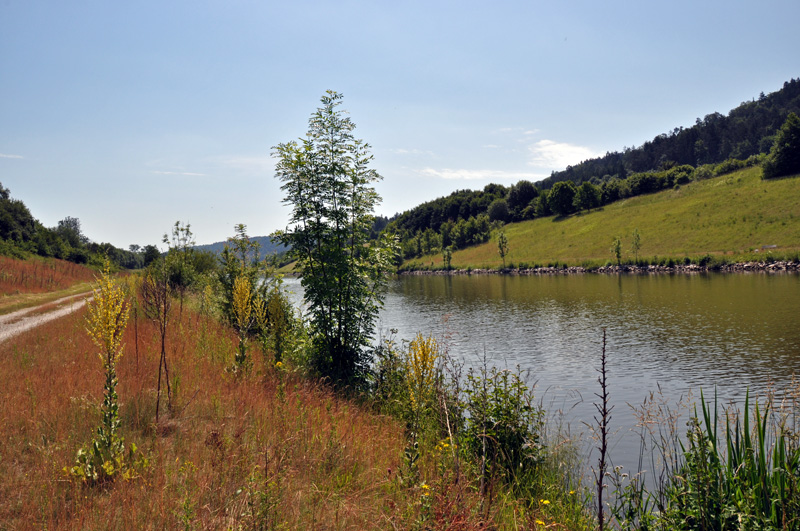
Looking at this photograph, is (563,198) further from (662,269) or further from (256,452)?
(256,452)

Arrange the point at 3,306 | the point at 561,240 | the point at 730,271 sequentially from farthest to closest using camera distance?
the point at 561,240 → the point at 730,271 → the point at 3,306

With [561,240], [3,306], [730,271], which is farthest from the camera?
[561,240]

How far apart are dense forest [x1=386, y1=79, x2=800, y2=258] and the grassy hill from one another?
22.9 ft

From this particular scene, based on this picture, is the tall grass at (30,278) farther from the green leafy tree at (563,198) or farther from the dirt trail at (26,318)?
the green leafy tree at (563,198)

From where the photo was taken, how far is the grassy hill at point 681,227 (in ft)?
209

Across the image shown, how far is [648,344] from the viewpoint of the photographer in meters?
21.4

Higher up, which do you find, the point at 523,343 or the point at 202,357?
the point at 202,357

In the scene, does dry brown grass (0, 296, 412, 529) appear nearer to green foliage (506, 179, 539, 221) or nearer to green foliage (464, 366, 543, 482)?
green foliage (464, 366, 543, 482)

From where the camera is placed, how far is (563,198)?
121 metres

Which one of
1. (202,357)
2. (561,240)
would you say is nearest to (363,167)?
(202,357)

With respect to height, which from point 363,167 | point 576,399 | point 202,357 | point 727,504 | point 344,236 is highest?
point 363,167

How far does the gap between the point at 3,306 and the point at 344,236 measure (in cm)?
1971

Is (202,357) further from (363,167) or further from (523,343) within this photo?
(523,343)

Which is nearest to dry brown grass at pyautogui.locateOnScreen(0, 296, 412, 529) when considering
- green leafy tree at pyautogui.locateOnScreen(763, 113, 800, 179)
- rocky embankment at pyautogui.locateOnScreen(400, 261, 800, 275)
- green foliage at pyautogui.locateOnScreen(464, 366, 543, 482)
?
green foliage at pyautogui.locateOnScreen(464, 366, 543, 482)
